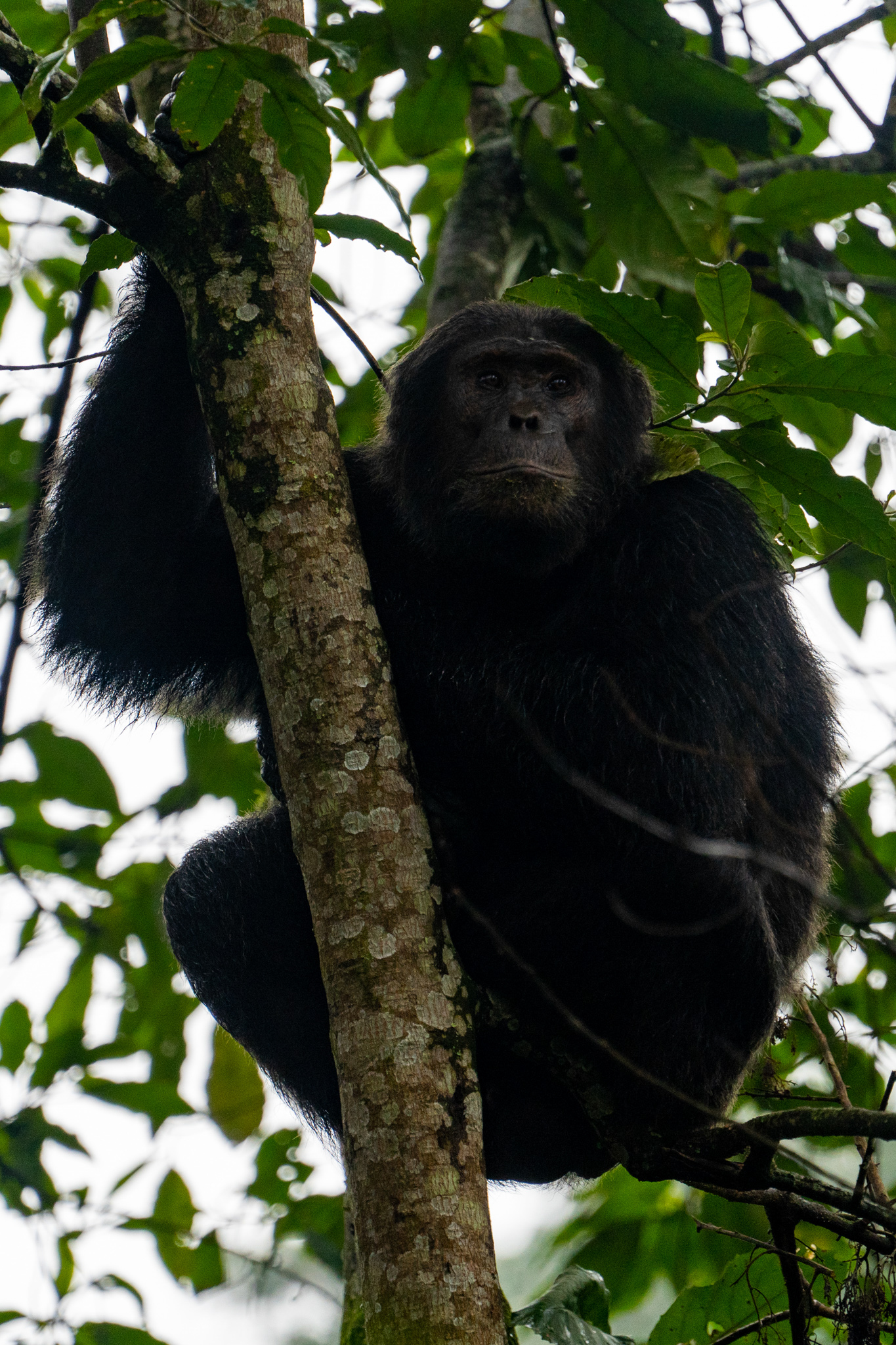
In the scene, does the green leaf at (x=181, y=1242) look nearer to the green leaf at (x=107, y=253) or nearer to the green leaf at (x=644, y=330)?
the green leaf at (x=107, y=253)

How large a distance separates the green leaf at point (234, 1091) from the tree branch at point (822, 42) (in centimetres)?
499

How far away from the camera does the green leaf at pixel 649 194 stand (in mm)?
5195

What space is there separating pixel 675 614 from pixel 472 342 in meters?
1.28

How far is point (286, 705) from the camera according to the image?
290cm

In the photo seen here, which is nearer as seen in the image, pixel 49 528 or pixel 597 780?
pixel 597 780

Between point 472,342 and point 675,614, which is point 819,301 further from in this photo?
point 675,614

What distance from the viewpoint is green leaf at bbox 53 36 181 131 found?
100 inches

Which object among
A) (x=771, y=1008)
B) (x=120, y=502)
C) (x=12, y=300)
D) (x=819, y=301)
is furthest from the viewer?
(x=12, y=300)

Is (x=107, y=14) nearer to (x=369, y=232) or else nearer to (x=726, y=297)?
(x=369, y=232)

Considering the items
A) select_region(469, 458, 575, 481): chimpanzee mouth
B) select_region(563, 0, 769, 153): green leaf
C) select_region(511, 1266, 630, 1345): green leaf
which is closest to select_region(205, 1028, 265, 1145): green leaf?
select_region(511, 1266, 630, 1345): green leaf

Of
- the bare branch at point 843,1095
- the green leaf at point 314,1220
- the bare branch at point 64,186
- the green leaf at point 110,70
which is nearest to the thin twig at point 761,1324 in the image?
the bare branch at point 843,1095

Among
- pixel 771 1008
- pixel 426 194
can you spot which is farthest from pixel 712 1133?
pixel 426 194

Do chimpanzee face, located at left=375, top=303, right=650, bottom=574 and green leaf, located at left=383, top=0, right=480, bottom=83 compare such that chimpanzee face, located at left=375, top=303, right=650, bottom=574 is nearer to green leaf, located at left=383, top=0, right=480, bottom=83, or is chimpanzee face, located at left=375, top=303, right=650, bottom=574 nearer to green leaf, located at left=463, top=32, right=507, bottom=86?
green leaf, located at left=383, top=0, right=480, bottom=83

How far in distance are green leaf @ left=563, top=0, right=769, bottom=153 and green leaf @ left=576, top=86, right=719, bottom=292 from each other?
39 centimetres
